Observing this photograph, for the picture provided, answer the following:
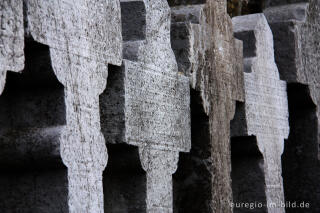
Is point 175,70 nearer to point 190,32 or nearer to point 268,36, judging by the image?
point 190,32

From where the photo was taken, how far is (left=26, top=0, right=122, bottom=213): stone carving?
319cm

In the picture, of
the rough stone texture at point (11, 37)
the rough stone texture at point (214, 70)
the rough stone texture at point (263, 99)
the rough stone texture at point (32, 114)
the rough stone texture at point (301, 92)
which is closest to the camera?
the rough stone texture at point (11, 37)

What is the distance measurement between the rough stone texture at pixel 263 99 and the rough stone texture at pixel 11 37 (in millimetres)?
2188

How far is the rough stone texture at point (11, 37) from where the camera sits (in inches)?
115

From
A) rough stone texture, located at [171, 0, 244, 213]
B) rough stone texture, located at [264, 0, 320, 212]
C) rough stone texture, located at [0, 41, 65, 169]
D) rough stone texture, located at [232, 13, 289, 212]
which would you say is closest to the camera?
rough stone texture, located at [0, 41, 65, 169]

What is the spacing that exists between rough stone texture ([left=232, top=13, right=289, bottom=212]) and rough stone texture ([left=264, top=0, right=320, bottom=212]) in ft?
0.99

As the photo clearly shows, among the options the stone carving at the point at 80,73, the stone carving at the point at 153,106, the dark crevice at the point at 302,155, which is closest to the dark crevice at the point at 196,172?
the stone carving at the point at 153,106

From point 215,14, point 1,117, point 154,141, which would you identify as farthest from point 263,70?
point 1,117

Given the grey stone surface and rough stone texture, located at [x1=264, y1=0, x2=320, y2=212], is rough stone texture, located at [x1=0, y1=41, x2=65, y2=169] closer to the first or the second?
the grey stone surface

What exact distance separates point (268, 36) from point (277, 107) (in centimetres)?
44

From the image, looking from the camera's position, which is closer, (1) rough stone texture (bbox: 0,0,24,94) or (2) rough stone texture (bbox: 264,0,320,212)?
(1) rough stone texture (bbox: 0,0,24,94)

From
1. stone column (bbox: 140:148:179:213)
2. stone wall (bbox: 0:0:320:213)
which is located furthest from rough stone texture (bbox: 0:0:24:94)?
stone column (bbox: 140:148:179:213)

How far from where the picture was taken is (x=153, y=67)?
3.94m

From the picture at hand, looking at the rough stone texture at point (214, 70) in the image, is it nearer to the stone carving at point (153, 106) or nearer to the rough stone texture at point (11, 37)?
the stone carving at point (153, 106)
